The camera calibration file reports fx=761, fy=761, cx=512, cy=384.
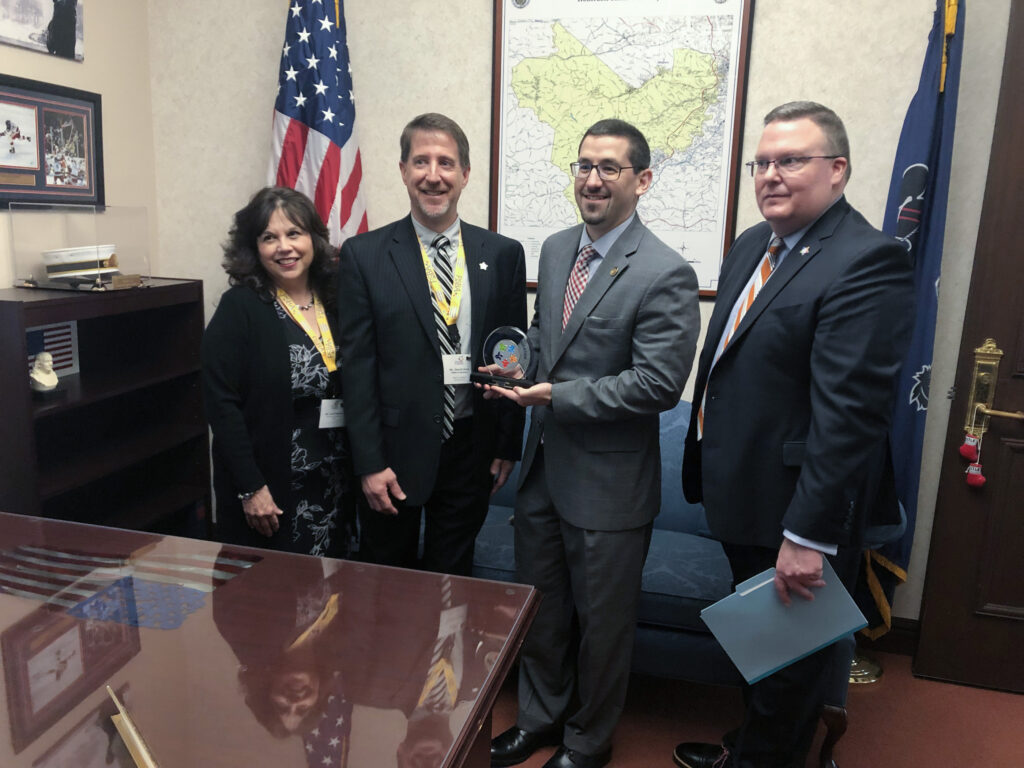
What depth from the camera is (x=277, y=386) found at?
6.73 ft

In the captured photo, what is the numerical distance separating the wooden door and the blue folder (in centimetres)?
127

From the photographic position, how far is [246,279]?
211 centimetres

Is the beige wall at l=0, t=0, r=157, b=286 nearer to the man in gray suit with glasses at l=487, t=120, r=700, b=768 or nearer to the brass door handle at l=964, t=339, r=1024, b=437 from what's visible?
the man in gray suit with glasses at l=487, t=120, r=700, b=768

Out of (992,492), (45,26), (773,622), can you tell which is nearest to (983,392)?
(992,492)

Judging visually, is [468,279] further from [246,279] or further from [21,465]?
[21,465]

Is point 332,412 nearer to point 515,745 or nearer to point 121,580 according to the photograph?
point 121,580

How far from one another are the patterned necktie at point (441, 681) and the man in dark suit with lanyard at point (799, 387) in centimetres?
Result: 85

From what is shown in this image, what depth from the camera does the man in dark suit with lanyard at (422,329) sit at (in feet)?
6.57

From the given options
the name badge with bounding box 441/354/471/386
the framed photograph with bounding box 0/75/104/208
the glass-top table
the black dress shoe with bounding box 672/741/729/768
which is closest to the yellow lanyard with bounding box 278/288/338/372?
the name badge with bounding box 441/354/471/386

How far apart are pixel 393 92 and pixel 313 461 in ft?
5.78

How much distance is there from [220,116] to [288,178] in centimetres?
58

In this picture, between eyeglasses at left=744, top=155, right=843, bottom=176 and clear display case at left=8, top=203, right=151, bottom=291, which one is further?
clear display case at left=8, top=203, right=151, bottom=291

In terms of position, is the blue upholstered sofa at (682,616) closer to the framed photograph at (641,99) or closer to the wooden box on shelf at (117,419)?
the framed photograph at (641,99)

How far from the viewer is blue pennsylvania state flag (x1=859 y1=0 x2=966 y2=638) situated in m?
2.46
